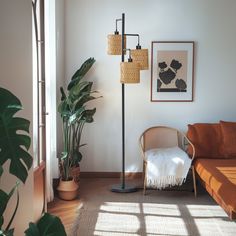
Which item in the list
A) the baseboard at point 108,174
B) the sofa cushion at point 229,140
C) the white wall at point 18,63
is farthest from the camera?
the baseboard at point 108,174

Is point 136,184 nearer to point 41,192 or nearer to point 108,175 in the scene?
point 108,175

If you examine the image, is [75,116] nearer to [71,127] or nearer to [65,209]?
[71,127]

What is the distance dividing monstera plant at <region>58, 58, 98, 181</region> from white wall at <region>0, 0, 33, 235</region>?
4.91ft

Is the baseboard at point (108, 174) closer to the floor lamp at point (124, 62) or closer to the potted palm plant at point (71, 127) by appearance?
the floor lamp at point (124, 62)

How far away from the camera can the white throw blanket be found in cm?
408

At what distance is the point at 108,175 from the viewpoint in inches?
196

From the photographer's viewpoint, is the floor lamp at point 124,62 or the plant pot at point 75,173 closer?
the floor lamp at point 124,62

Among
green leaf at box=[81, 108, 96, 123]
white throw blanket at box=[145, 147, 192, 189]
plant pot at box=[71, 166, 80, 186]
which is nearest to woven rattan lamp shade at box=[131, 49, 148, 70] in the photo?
green leaf at box=[81, 108, 96, 123]

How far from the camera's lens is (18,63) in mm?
2336

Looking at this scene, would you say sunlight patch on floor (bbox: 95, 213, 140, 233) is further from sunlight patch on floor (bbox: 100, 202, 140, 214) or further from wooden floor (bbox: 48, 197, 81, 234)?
wooden floor (bbox: 48, 197, 81, 234)

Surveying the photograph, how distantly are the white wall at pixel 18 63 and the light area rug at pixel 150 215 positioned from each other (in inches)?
33.8

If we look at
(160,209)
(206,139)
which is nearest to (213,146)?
(206,139)

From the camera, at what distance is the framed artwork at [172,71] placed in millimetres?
4781

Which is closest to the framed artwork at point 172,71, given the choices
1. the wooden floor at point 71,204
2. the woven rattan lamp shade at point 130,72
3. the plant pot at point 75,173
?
the woven rattan lamp shade at point 130,72
